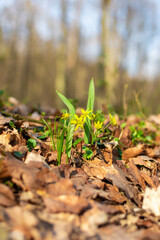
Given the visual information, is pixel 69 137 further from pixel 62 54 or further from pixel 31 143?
pixel 62 54

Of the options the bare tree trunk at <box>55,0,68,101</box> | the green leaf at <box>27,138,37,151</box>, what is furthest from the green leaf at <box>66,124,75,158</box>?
the bare tree trunk at <box>55,0,68,101</box>

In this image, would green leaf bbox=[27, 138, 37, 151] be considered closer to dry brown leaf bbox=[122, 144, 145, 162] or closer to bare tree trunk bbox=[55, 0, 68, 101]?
dry brown leaf bbox=[122, 144, 145, 162]

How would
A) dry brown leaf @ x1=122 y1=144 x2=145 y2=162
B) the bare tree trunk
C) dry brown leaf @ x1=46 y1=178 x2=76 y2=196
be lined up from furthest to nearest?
the bare tree trunk, dry brown leaf @ x1=122 y1=144 x2=145 y2=162, dry brown leaf @ x1=46 y1=178 x2=76 y2=196

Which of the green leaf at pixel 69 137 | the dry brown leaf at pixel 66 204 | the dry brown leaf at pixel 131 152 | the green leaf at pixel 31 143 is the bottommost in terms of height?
the dry brown leaf at pixel 131 152

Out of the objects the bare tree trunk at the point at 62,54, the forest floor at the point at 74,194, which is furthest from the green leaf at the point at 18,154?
the bare tree trunk at the point at 62,54

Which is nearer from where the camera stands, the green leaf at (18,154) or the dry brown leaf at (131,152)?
the green leaf at (18,154)

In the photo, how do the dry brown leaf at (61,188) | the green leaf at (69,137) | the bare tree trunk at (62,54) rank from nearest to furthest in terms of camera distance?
the dry brown leaf at (61,188), the green leaf at (69,137), the bare tree trunk at (62,54)

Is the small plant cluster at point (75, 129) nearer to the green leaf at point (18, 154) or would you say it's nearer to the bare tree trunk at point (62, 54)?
the green leaf at point (18, 154)

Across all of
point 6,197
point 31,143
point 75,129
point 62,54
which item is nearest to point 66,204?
point 6,197

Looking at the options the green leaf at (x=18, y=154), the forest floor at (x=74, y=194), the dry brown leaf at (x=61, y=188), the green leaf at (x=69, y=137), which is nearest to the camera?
the forest floor at (x=74, y=194)
